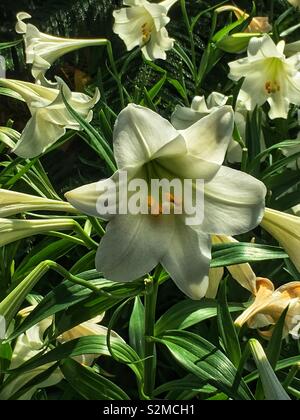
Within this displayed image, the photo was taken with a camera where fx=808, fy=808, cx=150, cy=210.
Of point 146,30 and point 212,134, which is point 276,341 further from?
point 146,30

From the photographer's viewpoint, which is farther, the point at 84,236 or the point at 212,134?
the point at 84,236

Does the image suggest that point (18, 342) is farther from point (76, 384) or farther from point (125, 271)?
point (125, 271)

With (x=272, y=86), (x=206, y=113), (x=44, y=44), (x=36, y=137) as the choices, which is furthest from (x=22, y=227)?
(x=272, y=86)

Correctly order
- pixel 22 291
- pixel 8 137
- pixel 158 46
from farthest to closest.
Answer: pixel 158 46 → pixel 8 137 → pixel 22 291

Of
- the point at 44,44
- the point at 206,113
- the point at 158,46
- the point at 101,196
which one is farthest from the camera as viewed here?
the point at 158,46

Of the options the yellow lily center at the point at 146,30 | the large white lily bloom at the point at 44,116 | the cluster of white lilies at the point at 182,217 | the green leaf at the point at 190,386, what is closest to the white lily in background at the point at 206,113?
the cluster of white lilies at the point at 182,217

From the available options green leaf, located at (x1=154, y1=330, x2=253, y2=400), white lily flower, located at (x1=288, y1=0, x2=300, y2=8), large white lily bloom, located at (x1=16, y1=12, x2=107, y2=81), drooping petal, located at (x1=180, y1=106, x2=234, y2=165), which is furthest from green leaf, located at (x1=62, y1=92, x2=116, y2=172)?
white lily flower, located at (x1=288, y1=0, x2=300, y2=8)
